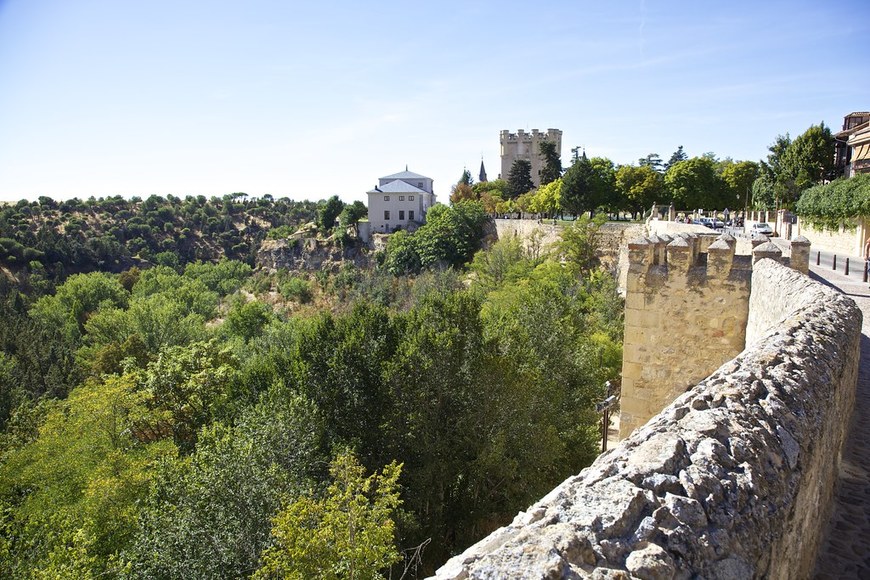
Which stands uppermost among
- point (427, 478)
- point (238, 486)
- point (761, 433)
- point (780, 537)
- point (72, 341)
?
point (761, 433)

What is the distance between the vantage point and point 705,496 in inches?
112

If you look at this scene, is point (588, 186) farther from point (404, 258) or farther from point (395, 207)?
point (395, 207)

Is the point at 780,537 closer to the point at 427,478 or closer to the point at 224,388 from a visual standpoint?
the point at 427,478

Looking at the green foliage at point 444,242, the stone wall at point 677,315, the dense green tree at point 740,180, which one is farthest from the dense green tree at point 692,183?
the stone wall at point 677,315

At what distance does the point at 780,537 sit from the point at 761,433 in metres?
0.58

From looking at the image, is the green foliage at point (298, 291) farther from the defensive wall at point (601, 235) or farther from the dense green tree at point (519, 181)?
the dense green tree at point (519, 181)

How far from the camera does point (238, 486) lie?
1092 cm

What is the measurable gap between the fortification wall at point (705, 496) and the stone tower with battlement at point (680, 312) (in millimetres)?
5893

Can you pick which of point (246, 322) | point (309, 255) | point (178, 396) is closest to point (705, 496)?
point (178, 396)

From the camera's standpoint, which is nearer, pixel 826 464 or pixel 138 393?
pixel 826 464

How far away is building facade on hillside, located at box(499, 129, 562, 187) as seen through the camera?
90.8 metres

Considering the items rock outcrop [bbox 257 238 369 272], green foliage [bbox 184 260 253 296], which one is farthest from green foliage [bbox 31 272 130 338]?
rock outcrop [bbox 257 238 369 272]

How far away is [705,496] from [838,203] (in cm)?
3222

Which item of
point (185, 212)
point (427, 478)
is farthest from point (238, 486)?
point (185, 212)
